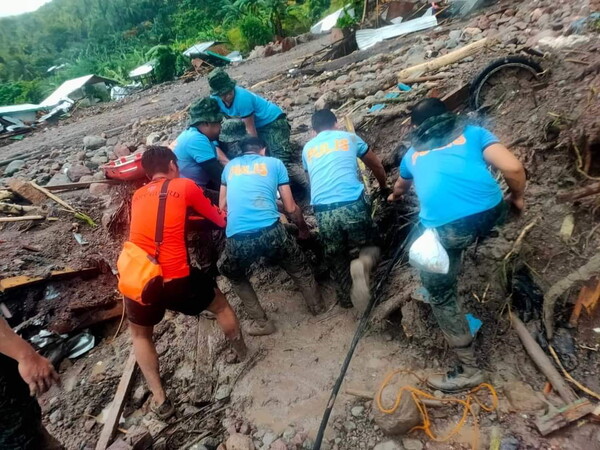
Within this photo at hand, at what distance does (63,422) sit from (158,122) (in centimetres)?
871

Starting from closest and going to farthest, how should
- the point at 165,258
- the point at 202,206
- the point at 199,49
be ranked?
the point at 165,258 → the point at 202,206 → the point at 199,49

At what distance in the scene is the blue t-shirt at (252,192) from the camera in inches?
145

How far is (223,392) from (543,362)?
2.62 meters

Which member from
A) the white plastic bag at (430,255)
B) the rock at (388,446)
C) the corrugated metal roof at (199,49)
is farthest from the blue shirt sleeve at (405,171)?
the corrugated metal roof at (199,49)

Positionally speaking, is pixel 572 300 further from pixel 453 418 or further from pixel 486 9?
pixel 486 9

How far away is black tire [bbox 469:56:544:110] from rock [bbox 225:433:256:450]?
15.0 feet

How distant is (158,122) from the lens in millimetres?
10891

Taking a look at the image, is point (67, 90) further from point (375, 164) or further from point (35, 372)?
point (35, 372)

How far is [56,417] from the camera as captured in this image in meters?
3.78

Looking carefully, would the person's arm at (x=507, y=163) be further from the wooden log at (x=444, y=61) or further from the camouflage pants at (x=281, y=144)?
the wooden log at (x=444, y=61)

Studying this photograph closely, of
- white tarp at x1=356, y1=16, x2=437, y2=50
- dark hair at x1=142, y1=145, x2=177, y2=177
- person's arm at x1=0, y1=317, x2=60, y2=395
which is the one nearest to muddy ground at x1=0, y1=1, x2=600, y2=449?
person's arm at x1=0, y1=317, x2=60, y2=395

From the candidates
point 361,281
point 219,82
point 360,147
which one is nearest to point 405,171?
point 360,147

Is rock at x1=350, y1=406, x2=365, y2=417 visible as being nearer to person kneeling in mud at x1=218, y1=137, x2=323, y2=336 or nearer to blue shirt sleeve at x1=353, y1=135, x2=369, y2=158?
person kneeling in mud at x1=218, y1=137, x2=323, y2=336

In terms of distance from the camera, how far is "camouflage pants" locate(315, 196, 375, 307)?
3678 millimetres
